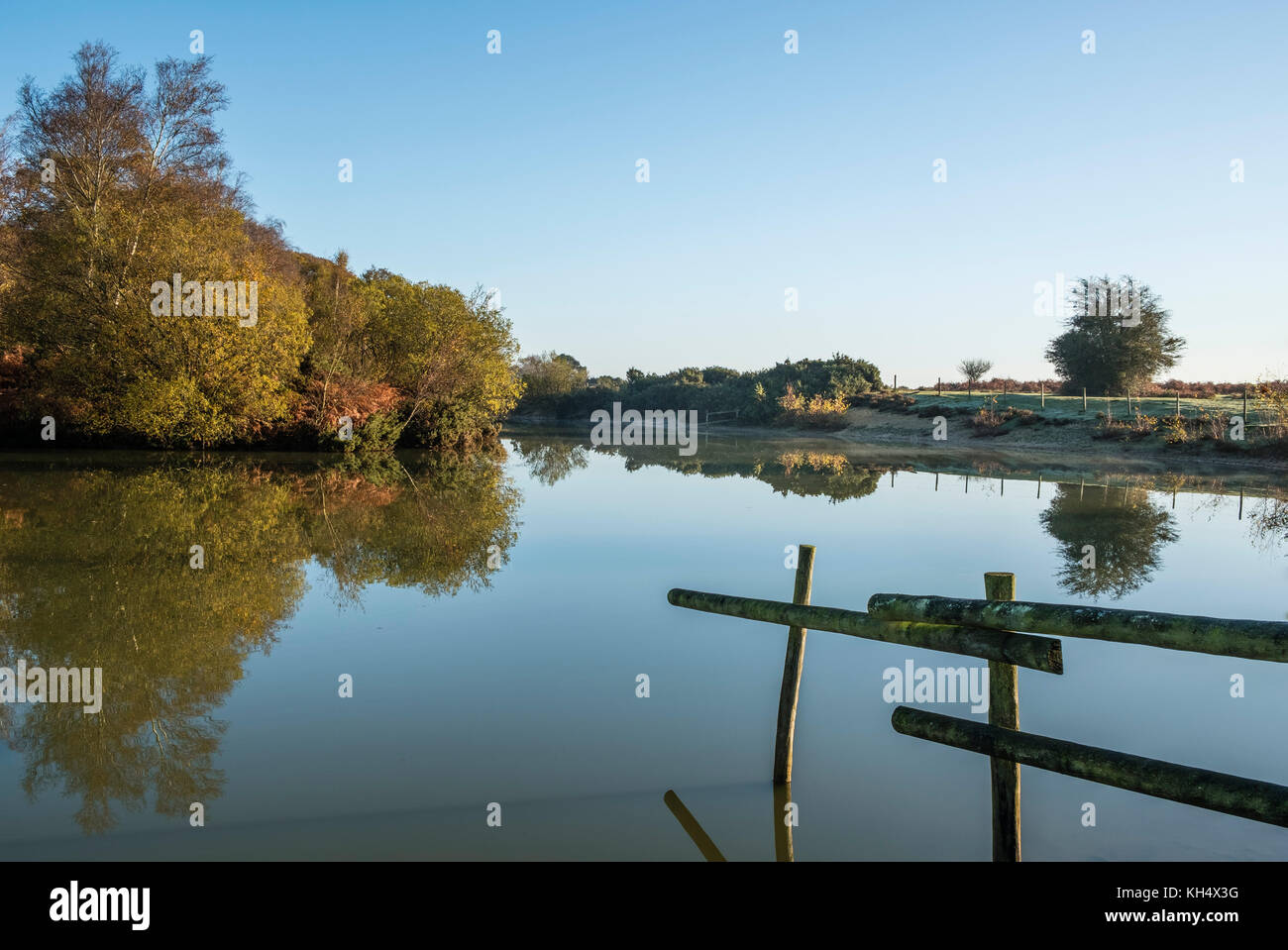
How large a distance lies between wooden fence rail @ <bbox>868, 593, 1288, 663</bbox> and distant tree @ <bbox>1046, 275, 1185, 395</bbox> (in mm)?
53322

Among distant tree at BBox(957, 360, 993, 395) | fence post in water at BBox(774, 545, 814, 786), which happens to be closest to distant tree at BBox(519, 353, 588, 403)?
distant tree at BBox(957, 360, 993, 395)

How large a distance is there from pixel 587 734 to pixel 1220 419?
36613 millimetres

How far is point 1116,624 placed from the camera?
134 inches

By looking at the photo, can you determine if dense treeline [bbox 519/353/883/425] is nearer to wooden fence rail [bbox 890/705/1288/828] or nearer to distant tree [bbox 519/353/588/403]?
distant tree [bbox 519/353/588/403]

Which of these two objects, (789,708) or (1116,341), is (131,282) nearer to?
(789,708)

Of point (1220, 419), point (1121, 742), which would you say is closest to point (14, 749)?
point (1121, 742)

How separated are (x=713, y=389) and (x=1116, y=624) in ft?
246

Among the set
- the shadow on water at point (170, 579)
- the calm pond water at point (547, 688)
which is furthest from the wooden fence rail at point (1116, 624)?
the shadow on water at point (170, 579)

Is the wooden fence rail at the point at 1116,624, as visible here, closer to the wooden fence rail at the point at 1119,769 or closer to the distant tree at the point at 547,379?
the wooden fence rail at the point at 1119,769

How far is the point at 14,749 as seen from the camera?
19.5 feet

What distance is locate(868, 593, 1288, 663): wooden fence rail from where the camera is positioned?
3053mm

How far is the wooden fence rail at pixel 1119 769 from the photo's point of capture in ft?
10.1

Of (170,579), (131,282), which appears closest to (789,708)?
(170,579)

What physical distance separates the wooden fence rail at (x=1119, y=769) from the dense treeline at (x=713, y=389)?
2244 inches
